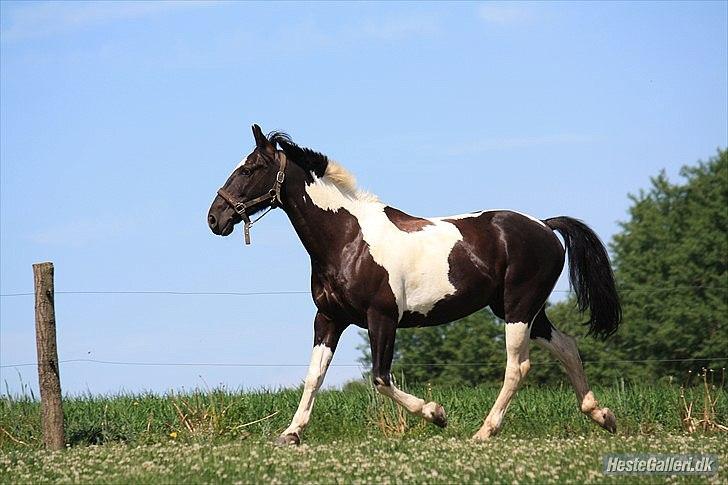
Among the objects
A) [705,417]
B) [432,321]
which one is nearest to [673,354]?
[705,417]

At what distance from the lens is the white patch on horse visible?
35.3 ft

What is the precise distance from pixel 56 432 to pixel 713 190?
39563 mm

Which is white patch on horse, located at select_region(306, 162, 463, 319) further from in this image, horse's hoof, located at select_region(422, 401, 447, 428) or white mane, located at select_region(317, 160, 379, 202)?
horse's hoof, located at select_region(422, 401, 447, 428)

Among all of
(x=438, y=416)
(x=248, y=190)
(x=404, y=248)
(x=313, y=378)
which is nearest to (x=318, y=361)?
(x=313, y=378)

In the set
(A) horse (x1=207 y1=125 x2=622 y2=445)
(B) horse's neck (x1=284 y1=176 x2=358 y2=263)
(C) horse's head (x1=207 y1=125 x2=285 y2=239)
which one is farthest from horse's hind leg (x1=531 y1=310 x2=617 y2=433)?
(C) horse's head (x1=207 y1=125 x2=285 y2=239)

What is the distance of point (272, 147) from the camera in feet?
36.0

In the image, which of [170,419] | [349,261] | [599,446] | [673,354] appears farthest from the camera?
[673,354]

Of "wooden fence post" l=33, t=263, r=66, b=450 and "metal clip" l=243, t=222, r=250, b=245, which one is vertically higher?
"metal clip" l=243, t=222, r=250, b=245

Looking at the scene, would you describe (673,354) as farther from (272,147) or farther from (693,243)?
(272,147)

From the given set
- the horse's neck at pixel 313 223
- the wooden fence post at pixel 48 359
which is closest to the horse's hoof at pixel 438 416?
the horse's neck at pixel 313 223

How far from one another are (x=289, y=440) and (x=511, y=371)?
7.84 feet

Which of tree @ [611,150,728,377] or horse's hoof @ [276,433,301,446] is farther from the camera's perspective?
tree @ [611,150,728,377]

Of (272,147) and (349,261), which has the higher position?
(272,147)

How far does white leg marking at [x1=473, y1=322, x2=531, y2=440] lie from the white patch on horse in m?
0.81
